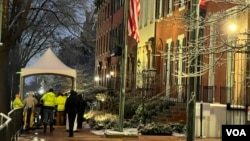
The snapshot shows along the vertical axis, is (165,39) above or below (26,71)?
above

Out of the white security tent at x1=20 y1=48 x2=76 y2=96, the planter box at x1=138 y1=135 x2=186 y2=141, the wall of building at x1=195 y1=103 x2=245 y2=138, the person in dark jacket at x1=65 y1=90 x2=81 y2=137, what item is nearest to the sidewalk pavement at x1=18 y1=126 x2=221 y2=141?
the planter box at x1=138 y1=135 x2=186 y2=141

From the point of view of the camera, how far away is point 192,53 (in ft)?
36.2

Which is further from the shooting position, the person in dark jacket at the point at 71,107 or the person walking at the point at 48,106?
the person walking at the point at 48,106

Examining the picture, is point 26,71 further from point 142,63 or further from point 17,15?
point 142,63

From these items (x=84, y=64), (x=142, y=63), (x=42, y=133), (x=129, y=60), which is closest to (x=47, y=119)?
(x=42, y=133)

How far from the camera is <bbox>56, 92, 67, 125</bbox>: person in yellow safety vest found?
83.9ft

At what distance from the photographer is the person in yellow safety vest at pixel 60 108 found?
25.6 meters

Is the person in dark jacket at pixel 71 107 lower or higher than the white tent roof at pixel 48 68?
lower

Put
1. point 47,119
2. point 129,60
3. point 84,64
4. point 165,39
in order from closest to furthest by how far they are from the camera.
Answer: point 47,119
point 165,39
point 129,60
point 84,64

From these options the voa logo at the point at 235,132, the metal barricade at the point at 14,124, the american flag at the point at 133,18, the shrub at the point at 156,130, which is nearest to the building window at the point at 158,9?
the shrub at the point at 156,130

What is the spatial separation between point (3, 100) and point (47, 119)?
558cm

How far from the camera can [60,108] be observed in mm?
26281

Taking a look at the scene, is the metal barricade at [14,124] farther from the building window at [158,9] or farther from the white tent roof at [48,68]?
the building window at [158,9]

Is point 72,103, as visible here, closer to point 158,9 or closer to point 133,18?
point 133,18
